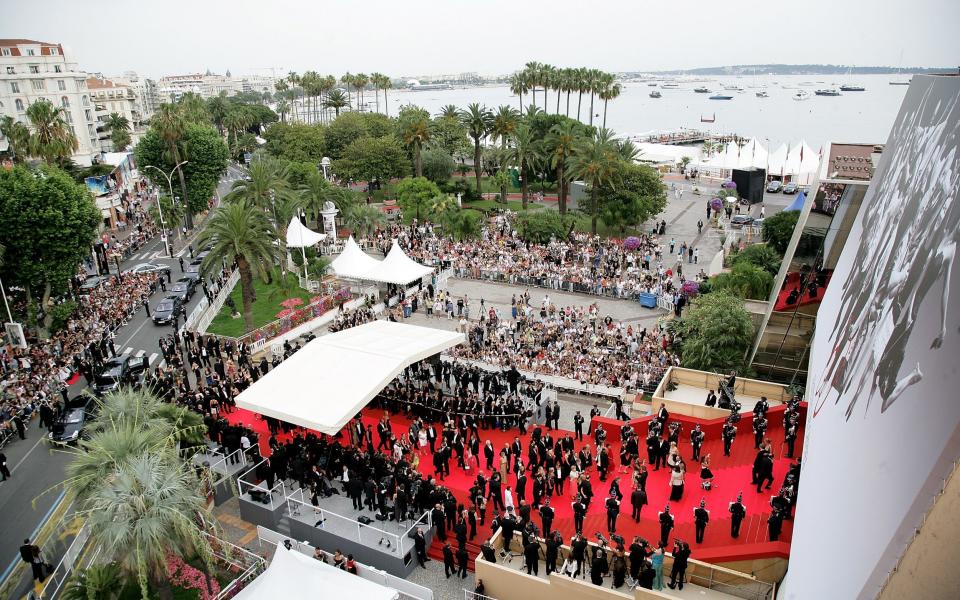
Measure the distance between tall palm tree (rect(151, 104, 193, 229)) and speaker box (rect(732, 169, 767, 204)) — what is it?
4687 centimetres

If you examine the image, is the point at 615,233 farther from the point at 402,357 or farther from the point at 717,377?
the point at 402,357

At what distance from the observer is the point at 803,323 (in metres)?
19.8

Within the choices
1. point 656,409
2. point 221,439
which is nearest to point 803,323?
point 656,409

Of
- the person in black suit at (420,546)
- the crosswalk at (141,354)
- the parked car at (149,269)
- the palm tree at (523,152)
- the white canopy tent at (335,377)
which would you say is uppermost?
the palm tree at (523,152)

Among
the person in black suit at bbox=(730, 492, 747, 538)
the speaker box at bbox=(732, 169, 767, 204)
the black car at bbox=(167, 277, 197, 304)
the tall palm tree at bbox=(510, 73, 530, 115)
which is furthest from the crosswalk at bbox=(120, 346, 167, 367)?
the tall palm tree at bbox=(510, 73, 530, 115)

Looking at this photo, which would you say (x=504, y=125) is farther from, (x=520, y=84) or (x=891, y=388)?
(x=891, y=388)

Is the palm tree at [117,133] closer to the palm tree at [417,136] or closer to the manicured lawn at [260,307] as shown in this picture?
the palm tree at [417,136]

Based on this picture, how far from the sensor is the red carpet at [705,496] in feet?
42.5

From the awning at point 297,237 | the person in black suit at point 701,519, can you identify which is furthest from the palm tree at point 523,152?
the person in black suit at point 701,519

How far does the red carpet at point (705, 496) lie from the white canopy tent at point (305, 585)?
408cm

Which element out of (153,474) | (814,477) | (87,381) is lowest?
(87,381)

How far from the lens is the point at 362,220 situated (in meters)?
43.5

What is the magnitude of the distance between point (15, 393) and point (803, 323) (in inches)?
1115

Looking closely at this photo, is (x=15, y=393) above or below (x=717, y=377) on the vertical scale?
below
